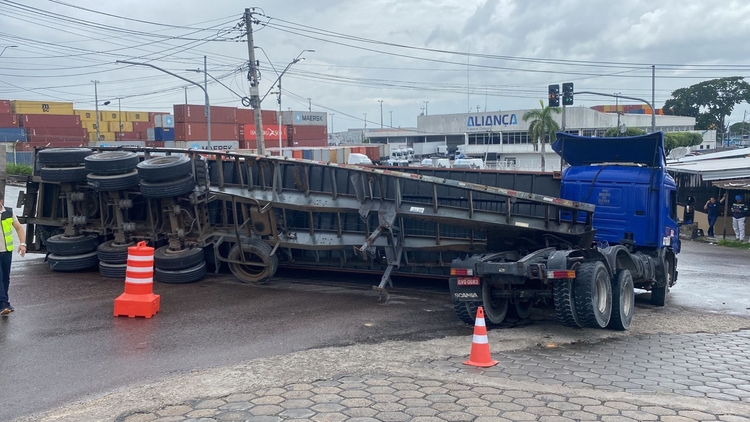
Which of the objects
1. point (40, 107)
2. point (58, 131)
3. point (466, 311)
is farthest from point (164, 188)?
point (40, 107)

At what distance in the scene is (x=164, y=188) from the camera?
1159 cm

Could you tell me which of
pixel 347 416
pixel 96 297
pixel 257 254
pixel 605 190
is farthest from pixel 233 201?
pixel 347 416

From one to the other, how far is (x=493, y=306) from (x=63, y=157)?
8600 millimetres

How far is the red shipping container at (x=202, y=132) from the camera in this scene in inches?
2154

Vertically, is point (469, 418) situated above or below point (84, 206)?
below

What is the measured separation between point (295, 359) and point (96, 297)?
5036 millimetres

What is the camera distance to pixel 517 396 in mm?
5840

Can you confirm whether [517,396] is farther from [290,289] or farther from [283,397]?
[290,289]

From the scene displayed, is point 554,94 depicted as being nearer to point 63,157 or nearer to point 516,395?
point 63,157

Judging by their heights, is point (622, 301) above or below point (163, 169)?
below

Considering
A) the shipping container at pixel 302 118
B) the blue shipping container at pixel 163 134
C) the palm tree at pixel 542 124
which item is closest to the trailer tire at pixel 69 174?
the blue shipping container at pixel 163 134

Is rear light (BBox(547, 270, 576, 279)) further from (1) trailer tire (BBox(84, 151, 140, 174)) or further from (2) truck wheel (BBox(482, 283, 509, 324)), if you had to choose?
(1) trailer tire (BBox(84, 151, 140, 174))

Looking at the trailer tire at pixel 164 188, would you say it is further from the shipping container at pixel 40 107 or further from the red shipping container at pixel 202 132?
the shipping container at pixel 40 107

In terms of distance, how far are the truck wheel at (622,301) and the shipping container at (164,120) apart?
56.5 meters
